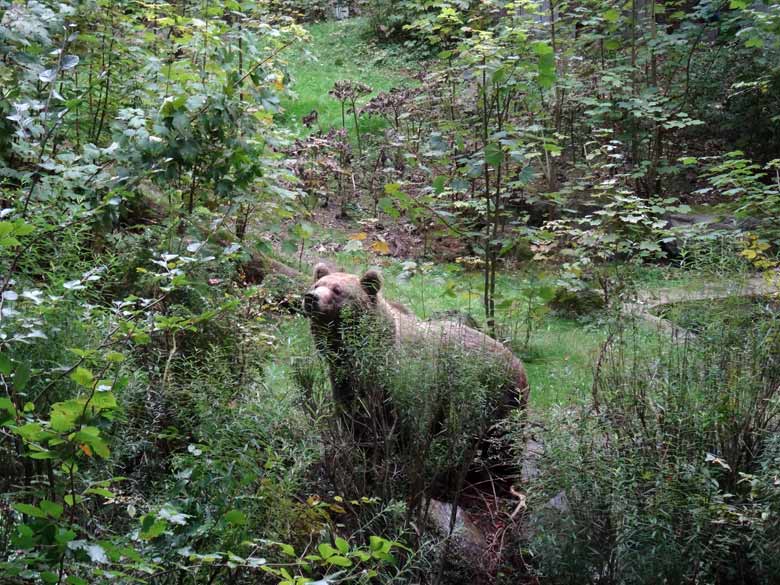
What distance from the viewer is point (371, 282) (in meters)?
5.43

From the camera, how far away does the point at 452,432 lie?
4559 mm

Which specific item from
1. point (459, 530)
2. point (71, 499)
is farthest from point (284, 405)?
point (71, 499)

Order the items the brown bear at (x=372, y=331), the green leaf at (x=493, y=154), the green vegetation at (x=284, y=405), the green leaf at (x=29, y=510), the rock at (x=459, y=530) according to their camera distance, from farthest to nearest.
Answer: the green leaf at (x=493, y=154) → the brown bear at (x=372, y=331) → the rock at (x=459, y=530) → the green vegetation at (x=284, y=405) → the green leaf at (x=29, y=510)

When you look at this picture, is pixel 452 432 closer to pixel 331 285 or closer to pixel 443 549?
pixel 443 549

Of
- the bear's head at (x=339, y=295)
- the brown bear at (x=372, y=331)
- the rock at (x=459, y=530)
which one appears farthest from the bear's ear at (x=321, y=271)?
the rock at (x=459, y=530)

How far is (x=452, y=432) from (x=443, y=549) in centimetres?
61

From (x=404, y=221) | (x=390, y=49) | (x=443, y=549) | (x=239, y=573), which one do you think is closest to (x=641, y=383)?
(x=443, y=549)

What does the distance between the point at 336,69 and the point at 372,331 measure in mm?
16835

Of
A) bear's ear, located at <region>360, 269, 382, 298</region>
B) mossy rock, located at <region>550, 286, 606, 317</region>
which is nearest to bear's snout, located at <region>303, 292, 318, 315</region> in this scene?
bear's ear, located at <region>360, 269, 382, 298</region>

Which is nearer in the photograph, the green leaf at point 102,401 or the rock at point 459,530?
the green leaf at point 102,401

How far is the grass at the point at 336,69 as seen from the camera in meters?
16.9

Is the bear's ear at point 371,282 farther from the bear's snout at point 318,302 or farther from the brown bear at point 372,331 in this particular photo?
the bear's snout at point 318,302

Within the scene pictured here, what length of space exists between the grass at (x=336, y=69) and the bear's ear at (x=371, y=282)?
10702 millimetres

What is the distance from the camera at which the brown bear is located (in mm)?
4984
